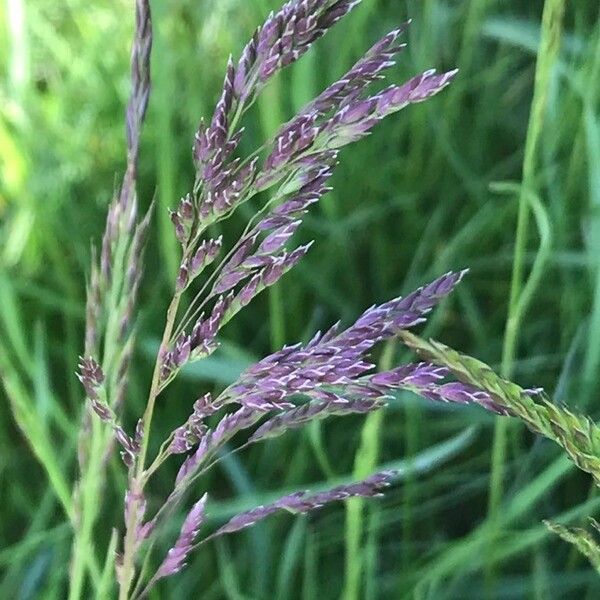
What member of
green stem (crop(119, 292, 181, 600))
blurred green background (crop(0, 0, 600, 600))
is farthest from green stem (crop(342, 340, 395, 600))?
green stem (crop(119, 292, 181, 600))

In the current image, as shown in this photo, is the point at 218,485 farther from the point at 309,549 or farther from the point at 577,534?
the point at 577,534

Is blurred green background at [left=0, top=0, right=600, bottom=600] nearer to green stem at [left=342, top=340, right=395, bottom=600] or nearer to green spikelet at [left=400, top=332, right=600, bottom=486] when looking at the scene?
green stem at [left=342, top=340, right=395, bottom=600]

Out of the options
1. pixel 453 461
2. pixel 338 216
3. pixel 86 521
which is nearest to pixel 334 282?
pixel 338 216

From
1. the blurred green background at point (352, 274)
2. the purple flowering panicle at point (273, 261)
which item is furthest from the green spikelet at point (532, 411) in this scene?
the blurred green background at point (352, 274)

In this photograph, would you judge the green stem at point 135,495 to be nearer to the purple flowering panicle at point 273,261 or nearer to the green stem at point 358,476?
the purple flowering panicle at point 273,261

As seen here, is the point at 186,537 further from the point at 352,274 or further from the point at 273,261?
the point at 352,274

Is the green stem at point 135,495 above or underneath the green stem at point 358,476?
above

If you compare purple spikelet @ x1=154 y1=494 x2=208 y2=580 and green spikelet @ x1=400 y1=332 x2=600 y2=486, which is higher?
green spikelet @ x1=400 y1=332 x2=600 y2=486

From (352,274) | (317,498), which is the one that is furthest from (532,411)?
(352,274)
